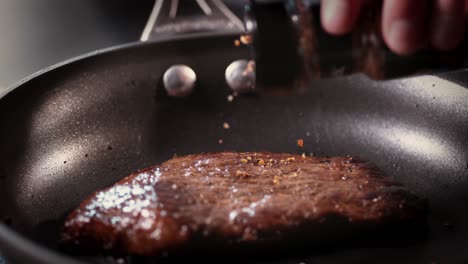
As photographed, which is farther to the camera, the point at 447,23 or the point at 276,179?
the point at 276,179

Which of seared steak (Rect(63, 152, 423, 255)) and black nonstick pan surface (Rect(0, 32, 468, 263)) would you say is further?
black nonstick pan surface (Rect(0, 32, 468, 263))

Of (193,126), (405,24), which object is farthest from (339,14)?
(193,126)

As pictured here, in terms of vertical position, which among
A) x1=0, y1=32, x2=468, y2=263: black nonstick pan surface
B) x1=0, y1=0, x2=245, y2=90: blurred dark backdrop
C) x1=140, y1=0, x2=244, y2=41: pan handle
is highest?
x1=0, y1=32, x2=468, y2=263: black nonstick pan surface

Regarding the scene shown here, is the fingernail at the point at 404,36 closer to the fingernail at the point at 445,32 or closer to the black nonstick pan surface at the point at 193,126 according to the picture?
the fingernail at the point at 445,32

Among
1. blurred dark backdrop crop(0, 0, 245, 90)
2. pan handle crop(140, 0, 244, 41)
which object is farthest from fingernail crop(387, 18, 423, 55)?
blurred dark backdrop crop(0, 0, 245, 90)

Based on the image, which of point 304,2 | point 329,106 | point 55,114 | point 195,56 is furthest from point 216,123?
point 304,2

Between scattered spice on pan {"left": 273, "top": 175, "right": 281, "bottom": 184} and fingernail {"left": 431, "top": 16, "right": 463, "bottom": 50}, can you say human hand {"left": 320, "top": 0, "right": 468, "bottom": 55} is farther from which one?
scattered spice on pan {"left": 273, "top": 175, "right": 281, "bottom": 184}

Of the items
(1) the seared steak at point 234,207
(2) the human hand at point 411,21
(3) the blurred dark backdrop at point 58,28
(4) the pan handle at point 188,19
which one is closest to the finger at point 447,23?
(2) the human hand at point 411,21

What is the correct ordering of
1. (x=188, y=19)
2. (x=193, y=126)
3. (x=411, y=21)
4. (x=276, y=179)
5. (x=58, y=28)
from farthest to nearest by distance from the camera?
(x=58, y=28)
(x=188, y=19)
(x=193, y=126)
(x=276, y=179)
(x=411, y=21)

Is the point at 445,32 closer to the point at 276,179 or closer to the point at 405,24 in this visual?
the point at 405,24
